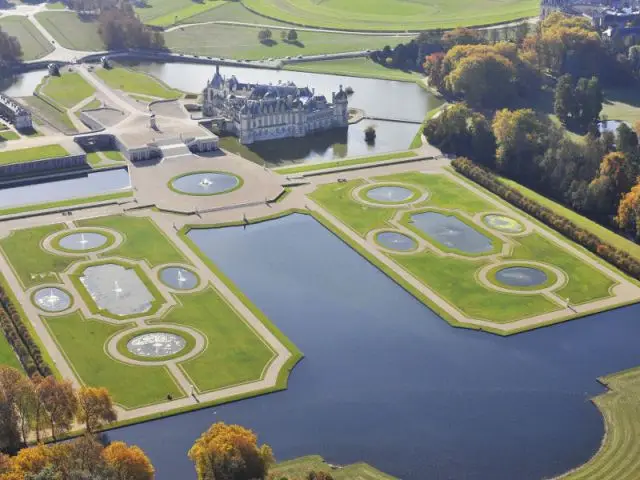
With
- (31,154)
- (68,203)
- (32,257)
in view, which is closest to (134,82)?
(31,154)

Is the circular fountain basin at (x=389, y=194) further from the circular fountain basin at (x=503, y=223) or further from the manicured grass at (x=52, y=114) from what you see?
the manicured grass at (x=52, y=114)

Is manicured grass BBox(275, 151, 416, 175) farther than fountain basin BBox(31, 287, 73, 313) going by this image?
Yes

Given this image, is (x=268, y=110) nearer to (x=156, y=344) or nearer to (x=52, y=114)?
(x=52, y=114)

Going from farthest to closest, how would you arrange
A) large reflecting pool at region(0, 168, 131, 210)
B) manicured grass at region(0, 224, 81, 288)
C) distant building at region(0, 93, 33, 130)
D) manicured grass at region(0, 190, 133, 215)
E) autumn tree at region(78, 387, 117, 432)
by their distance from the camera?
distant building at region(0, 93, 33, 130), large reflecting pool at region(0, 168, 131, 210), manicured grass at region(0, 190, 133, 215), manicured grass at region(0, 224, 81, 288), autumn tree at region(78, 387, 117, 432)

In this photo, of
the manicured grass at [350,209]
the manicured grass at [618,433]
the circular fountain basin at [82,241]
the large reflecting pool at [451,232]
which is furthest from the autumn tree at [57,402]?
the large reflecting pool at [451,232]

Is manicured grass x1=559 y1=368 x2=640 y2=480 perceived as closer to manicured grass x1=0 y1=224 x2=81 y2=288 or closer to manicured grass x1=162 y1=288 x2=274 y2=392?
manicured grass x1=162 y1=288 x2=274 y2=392

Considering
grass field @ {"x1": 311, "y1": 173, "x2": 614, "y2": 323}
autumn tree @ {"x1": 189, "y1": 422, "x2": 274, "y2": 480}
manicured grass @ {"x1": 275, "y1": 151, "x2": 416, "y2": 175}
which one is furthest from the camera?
manicured grass @ {"x1": 275, "y1": 151, "x2": 416, "y2": 175}

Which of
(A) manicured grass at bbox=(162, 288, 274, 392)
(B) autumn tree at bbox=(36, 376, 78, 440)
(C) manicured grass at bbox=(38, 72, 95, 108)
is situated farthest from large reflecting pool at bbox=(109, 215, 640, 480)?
(C) manicured grass at bbox=(38, 72, 95, 108)
